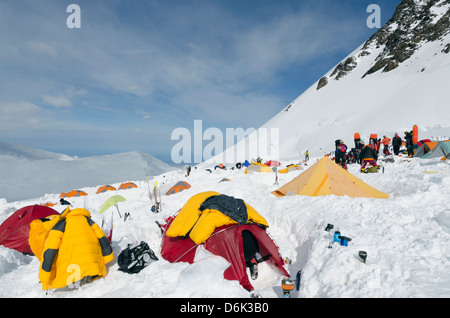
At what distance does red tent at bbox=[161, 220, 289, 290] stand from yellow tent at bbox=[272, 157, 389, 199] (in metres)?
3.75

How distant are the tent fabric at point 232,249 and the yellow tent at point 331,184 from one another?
3734 millimetres

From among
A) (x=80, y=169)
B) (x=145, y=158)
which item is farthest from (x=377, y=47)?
(x=80, y=169)

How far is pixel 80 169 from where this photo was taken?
50.9 m

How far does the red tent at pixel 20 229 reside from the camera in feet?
21.8

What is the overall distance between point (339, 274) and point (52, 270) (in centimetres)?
506

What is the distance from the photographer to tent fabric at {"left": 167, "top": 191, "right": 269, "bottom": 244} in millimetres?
4652

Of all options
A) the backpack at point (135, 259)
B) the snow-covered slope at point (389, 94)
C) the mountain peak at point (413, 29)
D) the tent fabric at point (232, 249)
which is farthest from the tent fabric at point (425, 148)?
the mountain peak at point (413, 29)

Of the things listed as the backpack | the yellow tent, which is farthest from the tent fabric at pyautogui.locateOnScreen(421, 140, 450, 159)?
the backpack

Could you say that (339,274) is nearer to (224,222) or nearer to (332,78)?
(224,222)

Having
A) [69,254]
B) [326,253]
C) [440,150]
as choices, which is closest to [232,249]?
[326,253]

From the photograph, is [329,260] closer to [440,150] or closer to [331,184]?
[331,184]

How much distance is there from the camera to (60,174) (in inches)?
1930
